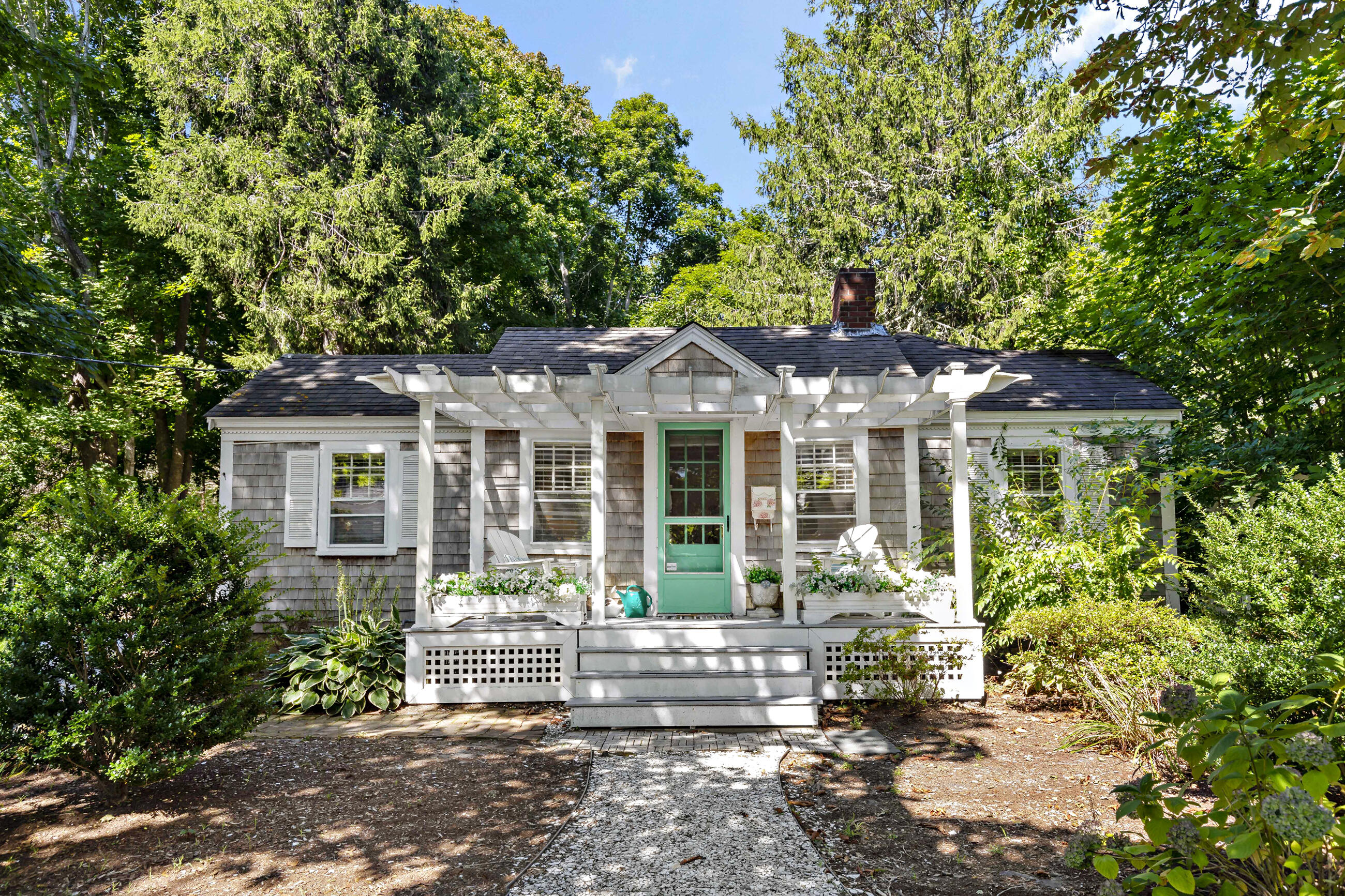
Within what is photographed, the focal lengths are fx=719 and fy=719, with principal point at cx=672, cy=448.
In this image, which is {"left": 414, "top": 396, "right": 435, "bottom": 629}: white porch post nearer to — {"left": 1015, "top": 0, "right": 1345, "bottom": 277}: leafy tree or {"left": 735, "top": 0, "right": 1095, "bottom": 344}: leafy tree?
{"left": 1015, "top": 0, "right": 1345, "bottom": 277}: leafy tree

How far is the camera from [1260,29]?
3.93 meters

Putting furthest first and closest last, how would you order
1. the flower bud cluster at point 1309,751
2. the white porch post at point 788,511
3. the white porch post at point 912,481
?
the white porch post at point 912,481 → the white porch post at point 788,511 → the flower bud cluster at point 1309,751

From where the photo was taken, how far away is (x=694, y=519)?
783 centimetres

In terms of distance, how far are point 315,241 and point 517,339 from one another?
8063 millimetres

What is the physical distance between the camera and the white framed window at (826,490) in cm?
873

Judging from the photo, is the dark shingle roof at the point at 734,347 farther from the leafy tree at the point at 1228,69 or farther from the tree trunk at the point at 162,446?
the tree trunk at the point at 162,446

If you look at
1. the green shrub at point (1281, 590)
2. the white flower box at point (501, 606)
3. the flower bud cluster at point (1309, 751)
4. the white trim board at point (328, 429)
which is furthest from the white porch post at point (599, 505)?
the flower bud cluster at point (1309, 751)

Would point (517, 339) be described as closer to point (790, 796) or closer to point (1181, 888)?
point (790, 796)

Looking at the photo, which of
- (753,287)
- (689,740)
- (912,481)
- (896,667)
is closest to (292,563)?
(689,740)

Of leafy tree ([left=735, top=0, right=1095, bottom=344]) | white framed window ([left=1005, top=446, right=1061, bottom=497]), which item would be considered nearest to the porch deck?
white framed window ([left=1005, top=446, right=1061, bottom=497])

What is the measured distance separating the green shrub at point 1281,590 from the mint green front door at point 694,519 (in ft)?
13.8

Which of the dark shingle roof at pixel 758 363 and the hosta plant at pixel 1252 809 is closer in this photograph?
the hosta plant at pixel 1252 809

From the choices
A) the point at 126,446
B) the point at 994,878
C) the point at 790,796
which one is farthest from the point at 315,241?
the point at 994,878

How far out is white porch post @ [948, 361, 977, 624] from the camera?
7.02 m
